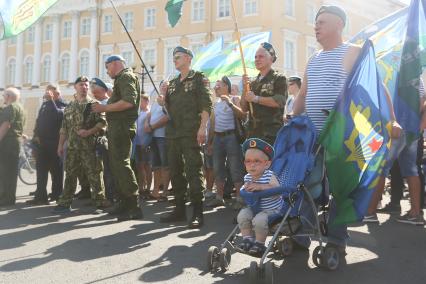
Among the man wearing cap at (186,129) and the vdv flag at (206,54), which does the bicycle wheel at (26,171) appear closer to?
the vdv flag at (206,54)

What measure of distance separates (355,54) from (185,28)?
39.2 m

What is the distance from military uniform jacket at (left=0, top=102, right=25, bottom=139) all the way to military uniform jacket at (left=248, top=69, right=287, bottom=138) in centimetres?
401

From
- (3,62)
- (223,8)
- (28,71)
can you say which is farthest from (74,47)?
(223,8)

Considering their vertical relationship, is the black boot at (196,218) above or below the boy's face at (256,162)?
below

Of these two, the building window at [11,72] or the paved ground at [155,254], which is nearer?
the paved ground at [155,254]

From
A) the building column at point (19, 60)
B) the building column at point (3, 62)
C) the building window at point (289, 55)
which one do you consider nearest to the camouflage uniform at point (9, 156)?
the building window at point (289, 55)

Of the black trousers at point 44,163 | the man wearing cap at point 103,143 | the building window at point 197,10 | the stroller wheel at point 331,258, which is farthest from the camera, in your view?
the building window at point 197,10

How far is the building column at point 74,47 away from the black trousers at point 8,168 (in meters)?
41.9

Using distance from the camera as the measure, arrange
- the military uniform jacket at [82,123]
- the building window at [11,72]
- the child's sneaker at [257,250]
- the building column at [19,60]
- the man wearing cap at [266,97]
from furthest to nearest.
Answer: the building window at [11,72], the building column at [19,60], the military uniform jacket at [82,123], the man wearing cap at [266,97], the child's sneaker at [257,250]

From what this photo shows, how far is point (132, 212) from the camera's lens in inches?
250

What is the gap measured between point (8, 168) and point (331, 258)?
18.8 ft

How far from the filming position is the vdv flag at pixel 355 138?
153 inches

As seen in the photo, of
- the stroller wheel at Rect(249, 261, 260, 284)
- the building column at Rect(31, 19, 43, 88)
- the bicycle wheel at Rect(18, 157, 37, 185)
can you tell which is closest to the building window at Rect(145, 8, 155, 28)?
the building column at Rect(31, 19, 43, 88)

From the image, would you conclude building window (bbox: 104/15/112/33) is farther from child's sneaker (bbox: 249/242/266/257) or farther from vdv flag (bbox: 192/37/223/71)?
child's sneaker (bbox: 249/242/266/257)
